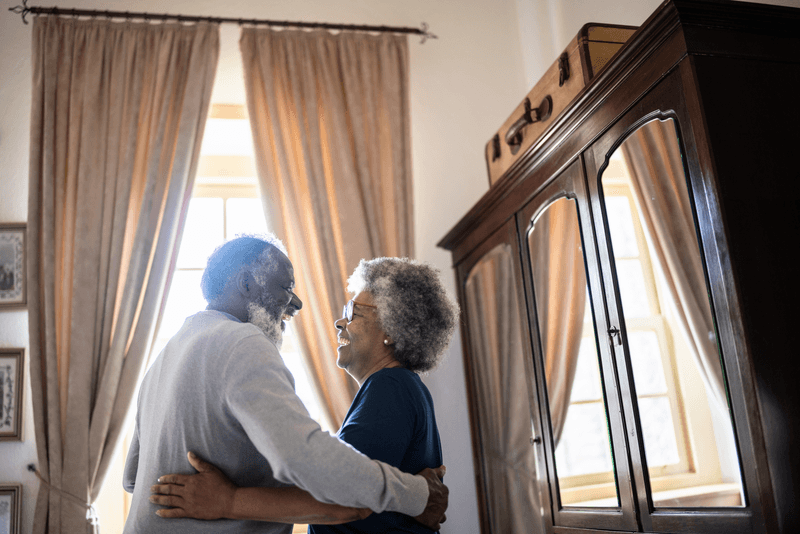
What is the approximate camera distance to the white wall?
9.48 ft

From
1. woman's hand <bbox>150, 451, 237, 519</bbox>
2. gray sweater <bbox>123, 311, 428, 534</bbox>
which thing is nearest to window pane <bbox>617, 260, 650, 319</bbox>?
gray sweater <bbox>123, 311, 428, 534</bbox>

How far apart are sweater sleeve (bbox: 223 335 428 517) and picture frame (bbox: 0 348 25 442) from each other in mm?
1972

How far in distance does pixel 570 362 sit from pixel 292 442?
43.7 inches

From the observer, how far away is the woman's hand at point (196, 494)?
115 centimetres

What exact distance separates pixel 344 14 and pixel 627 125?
2208 mm

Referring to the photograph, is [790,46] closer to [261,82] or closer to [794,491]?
[794,491]

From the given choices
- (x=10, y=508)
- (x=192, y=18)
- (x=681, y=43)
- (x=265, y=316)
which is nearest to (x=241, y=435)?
(x=265, y=316)

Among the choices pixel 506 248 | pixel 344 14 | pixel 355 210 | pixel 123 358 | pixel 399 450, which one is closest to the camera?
pixel 399 450

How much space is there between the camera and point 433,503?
4.35 ft

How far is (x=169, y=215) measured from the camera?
9.26ft

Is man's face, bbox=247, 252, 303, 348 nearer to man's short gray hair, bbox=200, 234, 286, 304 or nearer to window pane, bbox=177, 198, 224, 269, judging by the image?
man's short gray hair, bbox=200, 234, 286, 304

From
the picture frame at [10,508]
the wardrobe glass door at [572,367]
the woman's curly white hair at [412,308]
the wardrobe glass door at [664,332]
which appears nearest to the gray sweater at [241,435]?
the woman's curly white hair at [412,308]

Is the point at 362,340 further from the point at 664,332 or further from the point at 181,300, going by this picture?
the point at 181,300

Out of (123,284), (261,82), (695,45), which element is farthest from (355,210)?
(695,45)
